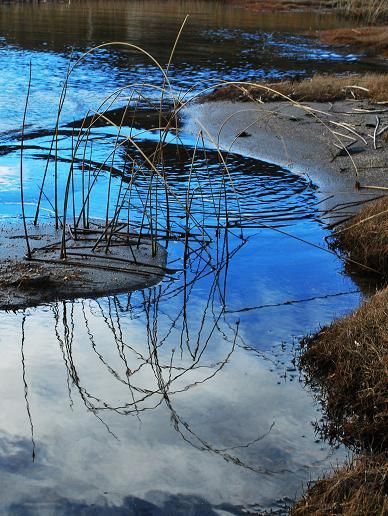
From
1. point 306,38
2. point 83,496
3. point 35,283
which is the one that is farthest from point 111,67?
point 83,496

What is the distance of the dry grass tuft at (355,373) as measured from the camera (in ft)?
16.0

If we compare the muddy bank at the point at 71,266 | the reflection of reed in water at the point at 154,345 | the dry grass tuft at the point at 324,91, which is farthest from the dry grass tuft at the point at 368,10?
the reflection of reed in water at the point at 154,345

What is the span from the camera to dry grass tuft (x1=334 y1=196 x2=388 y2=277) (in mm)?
7855

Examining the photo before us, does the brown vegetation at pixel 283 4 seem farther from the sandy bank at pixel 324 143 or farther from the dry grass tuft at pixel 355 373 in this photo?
the dry grass tuft at pixel 355 373

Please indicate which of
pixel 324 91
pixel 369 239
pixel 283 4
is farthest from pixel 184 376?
pixel 283 4

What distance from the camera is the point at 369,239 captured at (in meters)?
8.05

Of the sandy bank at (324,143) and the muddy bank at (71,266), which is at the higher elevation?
the sandy bank at (324,143)

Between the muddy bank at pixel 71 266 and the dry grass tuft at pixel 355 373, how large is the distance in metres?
2.09

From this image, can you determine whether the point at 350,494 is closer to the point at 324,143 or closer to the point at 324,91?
the point at 324,143

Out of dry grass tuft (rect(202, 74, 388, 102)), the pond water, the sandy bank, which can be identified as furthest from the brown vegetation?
the pond water

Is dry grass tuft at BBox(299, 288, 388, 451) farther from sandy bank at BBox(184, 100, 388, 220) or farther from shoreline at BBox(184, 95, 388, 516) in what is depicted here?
sandy bank at BBox(184, 100, 388, 220)

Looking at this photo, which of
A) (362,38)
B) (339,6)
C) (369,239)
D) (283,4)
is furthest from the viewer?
(283,4)

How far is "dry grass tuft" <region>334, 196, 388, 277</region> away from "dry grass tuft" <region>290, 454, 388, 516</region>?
12.8 ft

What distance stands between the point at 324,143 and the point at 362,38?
2269 cm
